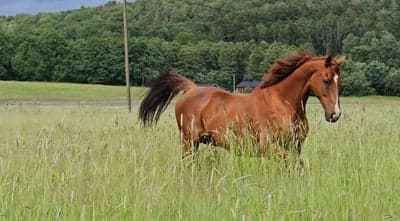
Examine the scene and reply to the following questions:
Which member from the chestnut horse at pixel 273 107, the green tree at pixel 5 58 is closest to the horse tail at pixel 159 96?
the chestnut horse at pixel 273 107

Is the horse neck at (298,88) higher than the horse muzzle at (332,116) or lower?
higher

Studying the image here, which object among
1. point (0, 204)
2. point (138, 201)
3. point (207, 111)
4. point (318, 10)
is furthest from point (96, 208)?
point (318, 10)

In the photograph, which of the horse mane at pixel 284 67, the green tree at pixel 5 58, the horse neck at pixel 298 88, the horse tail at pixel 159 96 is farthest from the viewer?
the green tree at pixel 5 58

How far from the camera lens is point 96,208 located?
14.4 feet

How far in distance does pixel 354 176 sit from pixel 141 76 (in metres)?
73.0

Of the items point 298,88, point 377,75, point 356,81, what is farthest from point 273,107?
point 377,75

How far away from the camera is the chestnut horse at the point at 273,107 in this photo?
23.7 feet

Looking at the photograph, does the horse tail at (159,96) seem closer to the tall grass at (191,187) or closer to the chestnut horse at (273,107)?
the chestnut horse at (273,107)

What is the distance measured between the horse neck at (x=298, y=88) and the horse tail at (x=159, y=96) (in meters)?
2.66

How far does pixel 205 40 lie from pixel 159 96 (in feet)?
261

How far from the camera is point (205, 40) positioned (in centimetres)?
8925

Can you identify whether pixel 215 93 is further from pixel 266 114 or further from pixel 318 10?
pixel 318 10

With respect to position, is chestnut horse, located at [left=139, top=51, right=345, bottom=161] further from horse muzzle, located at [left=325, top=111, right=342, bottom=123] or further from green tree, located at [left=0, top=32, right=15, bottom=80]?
green tree, located at [left=0, top=32, right=15, bottom=80]

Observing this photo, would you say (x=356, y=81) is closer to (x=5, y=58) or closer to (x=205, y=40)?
(x=205, y=40)
